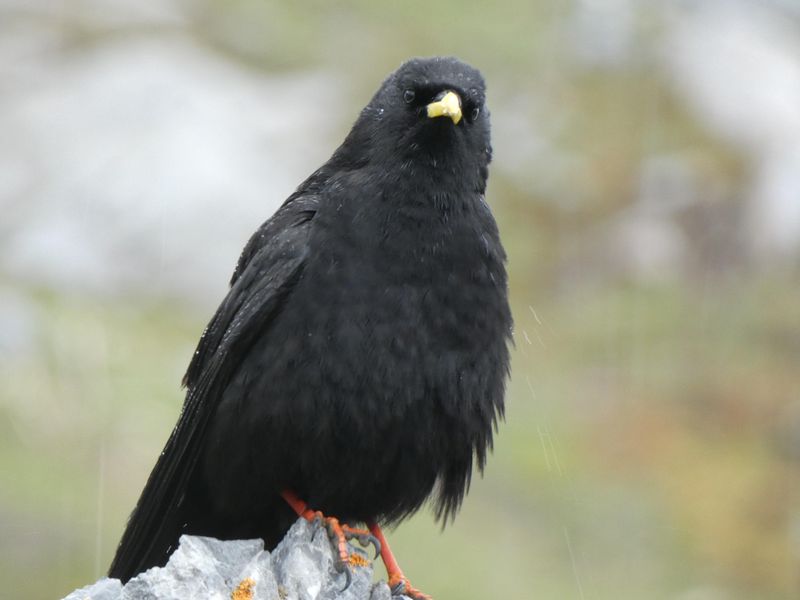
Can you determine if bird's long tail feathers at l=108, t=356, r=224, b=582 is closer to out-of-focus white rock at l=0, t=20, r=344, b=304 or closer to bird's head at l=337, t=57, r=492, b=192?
bird's head at l=337, t=57, r=492, b=192

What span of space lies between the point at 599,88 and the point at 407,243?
18.7 metres

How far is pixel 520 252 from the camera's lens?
19.6 m

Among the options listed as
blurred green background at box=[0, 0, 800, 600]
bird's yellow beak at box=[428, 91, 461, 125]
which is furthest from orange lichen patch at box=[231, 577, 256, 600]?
blurred green background at box=[0, 0, 800, 600]

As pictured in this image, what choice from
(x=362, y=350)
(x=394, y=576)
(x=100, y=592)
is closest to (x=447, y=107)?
(x=362, y=350)

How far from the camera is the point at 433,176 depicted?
597 centimetres

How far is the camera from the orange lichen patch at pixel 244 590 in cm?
520

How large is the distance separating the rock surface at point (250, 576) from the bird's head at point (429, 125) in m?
1.69

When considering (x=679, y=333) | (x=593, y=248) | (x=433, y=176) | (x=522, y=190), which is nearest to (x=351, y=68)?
(x=522, y=190)

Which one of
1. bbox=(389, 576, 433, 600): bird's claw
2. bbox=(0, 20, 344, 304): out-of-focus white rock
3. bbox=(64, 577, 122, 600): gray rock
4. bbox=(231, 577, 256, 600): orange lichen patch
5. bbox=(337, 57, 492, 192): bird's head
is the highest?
bbox=(0, 20, 344, 304): out-of-focus white rock

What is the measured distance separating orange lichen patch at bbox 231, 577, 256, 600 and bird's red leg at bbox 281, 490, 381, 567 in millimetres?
492

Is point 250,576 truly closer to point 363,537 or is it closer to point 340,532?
point 340,532

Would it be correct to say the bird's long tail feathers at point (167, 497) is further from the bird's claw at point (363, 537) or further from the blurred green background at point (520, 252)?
the blurred green background at point (520, 252)

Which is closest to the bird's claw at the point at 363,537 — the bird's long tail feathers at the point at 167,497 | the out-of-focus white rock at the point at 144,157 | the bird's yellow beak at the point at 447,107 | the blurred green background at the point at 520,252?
the bird's long tail feathers at the point at 167,497

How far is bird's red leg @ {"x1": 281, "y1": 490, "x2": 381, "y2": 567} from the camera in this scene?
562 cm
